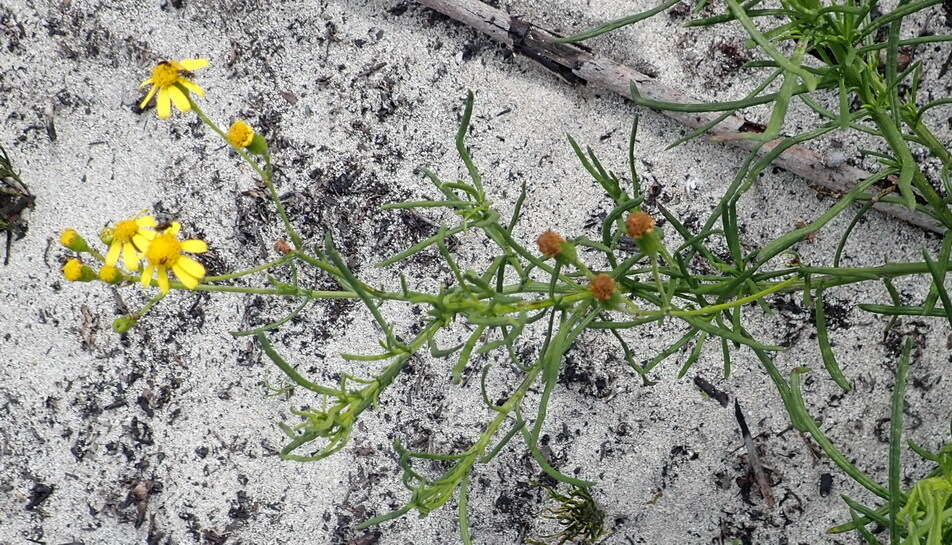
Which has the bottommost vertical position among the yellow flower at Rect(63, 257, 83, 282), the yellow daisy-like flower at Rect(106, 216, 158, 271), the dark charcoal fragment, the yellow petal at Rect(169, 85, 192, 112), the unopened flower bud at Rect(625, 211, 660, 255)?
the unopened flower bud at Rect(625, 211, 660, 255)

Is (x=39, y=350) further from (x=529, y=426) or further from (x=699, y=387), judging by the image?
(x=699, y=387)

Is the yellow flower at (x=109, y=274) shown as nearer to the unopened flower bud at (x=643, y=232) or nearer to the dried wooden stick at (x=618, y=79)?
the unopened flower bud at (x=643, y=232)

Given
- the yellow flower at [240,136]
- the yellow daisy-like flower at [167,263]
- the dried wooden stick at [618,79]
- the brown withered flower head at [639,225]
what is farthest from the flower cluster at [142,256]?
the dried wooden stick at [618,79]

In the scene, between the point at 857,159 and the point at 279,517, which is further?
the point at 279,517

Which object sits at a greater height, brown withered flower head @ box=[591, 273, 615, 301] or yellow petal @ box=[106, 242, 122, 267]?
yellow petal @ box=[106, 242, 122, 267]

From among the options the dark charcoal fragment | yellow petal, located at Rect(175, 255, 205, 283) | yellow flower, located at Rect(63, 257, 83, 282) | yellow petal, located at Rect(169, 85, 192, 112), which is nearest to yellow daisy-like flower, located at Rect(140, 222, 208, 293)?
yellow petal, located at Rect(175, 255, 205, 283)

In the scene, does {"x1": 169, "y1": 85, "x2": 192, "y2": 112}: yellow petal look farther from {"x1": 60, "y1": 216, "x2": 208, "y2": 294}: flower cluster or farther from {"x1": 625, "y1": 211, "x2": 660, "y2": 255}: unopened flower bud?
{"x1": 625, "y1": 211, "x2": 660, "y2": 255}: unopened flower bud

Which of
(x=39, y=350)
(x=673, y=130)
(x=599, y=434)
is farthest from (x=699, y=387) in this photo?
(x=39, y=350)
